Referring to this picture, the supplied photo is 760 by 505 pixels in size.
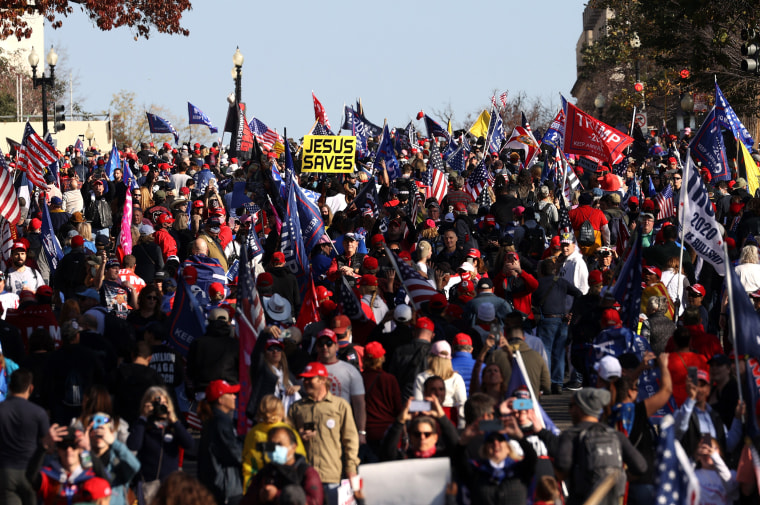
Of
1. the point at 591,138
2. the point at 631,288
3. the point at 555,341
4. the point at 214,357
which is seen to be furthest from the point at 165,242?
the point at 591,138

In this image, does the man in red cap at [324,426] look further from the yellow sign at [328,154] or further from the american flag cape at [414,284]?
the yellow sign at [328,154]

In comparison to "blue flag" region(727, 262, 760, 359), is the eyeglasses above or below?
below

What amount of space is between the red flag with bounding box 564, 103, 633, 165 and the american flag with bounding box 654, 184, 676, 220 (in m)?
2.57

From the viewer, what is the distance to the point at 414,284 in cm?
1241

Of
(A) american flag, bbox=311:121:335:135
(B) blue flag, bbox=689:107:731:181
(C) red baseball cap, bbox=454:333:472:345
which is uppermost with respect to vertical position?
(A) american flag, bbox=311:121:335:135

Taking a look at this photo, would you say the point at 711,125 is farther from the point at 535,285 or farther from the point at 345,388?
the point at 345,388

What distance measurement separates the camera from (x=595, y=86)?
86875 mm

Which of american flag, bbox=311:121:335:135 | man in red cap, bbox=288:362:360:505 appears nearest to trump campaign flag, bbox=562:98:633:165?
american flag, bbox=311:121:335:135

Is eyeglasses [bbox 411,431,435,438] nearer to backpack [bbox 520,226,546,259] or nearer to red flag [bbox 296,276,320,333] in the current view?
red flag [bbox 296,276,320,333]

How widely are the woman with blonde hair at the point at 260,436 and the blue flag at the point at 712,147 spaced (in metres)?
13.2

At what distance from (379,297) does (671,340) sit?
3.30 meters

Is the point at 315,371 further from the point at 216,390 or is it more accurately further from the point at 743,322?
the point at 743,322

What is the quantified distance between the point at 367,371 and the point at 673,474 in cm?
291

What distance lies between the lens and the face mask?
764 cm
